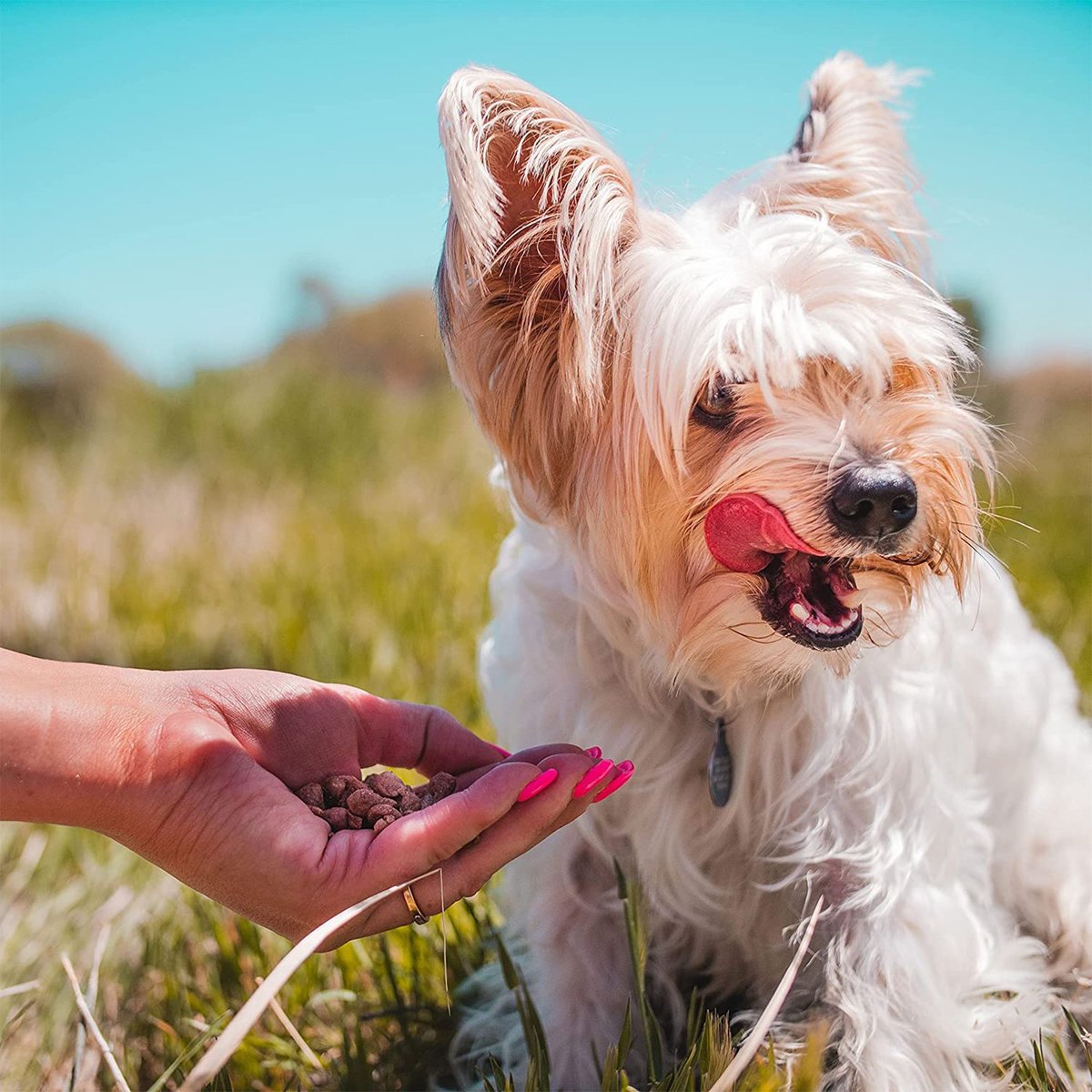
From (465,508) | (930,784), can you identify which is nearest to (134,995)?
(930,784)

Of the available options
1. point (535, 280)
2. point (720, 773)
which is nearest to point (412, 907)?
point (720, 773)

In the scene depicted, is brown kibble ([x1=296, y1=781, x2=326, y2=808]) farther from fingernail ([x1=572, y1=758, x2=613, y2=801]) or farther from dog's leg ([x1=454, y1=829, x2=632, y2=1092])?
dog's leg ([x1=454, y1=829, x2=632, y2=1092])

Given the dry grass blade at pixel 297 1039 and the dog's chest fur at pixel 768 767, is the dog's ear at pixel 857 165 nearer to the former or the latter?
the dog's chest fur at pixel 768 767

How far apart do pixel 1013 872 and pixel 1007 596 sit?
25.1 inches

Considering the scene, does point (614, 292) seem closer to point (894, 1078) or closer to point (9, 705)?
point (9, 705)

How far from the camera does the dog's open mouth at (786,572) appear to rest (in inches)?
76.5

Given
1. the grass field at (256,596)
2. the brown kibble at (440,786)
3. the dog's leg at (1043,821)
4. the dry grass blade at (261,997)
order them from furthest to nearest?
the grass field at (256,596) < the dog's leg at (1043,821) < the brown kibble at (440,786) < the dry grass blade at (261,997)

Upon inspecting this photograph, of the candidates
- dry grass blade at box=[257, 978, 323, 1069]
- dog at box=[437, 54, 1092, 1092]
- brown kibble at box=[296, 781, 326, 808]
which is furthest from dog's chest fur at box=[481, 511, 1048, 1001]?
dry grass blade at box=[257, 978, 323, 1069]

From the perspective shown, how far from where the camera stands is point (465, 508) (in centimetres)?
679

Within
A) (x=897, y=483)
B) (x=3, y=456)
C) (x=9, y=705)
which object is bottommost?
(x=3, y=456)

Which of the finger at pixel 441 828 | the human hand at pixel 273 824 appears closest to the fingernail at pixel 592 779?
the human hand at pixel 273 824

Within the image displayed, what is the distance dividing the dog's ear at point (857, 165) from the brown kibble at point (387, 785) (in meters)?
1.33

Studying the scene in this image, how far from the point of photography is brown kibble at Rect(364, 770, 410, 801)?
2090 millimetres

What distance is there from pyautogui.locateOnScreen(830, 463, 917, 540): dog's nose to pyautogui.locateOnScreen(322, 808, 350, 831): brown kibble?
0.95 meters
